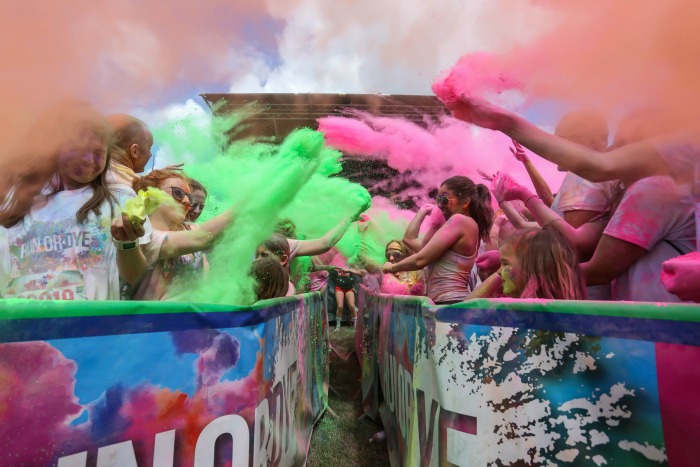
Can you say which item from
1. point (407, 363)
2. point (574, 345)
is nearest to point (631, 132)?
point (574, 345)

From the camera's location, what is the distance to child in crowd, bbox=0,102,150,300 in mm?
1737

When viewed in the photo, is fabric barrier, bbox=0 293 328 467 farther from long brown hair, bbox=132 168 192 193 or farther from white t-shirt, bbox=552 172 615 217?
white t-shirt, bbox=552 172 615 217

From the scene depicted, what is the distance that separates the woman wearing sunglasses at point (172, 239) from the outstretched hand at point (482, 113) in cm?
126

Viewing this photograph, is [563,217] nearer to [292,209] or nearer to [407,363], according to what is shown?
[407,363]

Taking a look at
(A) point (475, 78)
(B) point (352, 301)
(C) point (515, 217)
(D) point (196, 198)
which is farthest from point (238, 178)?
(B) point (352, 301)

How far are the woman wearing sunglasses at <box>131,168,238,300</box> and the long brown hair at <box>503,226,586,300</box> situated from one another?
146 cm

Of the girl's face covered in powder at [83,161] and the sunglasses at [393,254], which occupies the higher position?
the girl's face covered in powder at [83,161]

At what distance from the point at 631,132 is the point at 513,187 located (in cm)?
94

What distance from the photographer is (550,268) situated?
171cm

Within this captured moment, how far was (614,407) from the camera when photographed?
3.24 ft

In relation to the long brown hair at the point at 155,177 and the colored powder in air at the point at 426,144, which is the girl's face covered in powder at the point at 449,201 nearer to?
the colored powder in air at the point at 426,144

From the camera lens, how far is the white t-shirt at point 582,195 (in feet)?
7.23

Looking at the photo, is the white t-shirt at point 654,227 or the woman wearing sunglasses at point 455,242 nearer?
the white t-shirt at point 654,227

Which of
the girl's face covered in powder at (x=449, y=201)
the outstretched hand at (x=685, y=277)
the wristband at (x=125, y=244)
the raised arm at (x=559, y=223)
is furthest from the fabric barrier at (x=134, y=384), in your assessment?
the girl's face covered in powder at (x=449, y=201)
